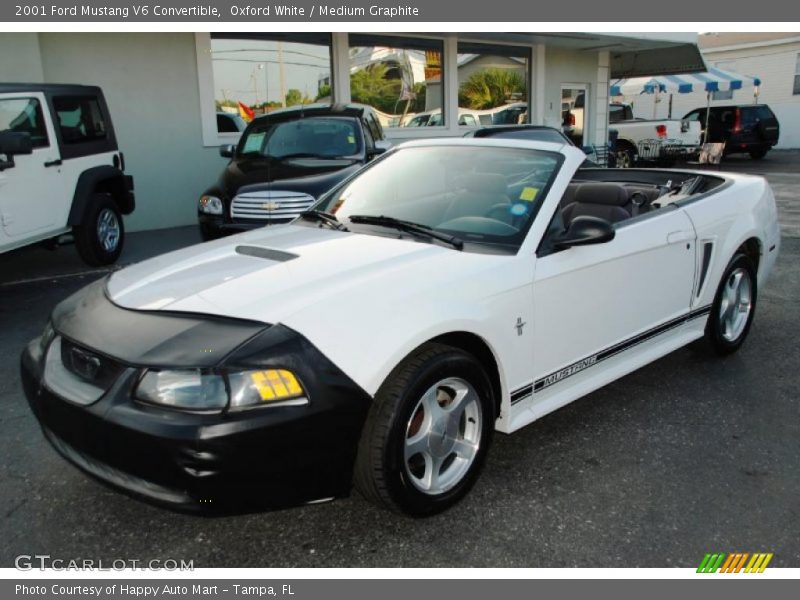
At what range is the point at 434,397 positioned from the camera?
9.21ft

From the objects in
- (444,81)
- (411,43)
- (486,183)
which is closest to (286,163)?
(486,183)

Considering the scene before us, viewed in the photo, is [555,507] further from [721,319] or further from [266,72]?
[266,72]

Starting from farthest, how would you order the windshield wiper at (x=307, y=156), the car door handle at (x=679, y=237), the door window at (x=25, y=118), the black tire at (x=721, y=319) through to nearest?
the windshield wiper at (x=307, y=156)
the door window at (x=25, y=118)
the black tire at (x=721, y=319)
the car door handle at (x=679, y=237)

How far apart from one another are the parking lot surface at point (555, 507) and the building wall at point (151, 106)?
23.4ft

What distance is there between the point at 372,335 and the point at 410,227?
0.95 metres

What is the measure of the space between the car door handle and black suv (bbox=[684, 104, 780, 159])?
22376 mm

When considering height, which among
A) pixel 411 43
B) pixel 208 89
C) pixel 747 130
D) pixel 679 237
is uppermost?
pixel 411 43

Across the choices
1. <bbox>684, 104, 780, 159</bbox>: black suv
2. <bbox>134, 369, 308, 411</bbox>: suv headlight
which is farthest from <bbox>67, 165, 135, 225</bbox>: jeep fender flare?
<bbox>684, 104, 780, 159</bbox>: black suv

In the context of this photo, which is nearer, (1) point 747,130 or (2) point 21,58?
(2) point 21,58

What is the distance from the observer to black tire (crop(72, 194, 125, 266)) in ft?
25.5

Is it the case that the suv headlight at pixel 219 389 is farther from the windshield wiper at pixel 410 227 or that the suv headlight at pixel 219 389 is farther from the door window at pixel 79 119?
the door window at pixel 79 119

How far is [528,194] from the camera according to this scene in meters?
3.45

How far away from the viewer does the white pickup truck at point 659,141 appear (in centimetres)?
2178

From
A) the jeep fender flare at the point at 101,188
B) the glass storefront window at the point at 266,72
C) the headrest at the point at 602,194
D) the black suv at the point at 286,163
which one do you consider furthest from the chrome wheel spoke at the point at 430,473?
the glass storefront window at the point at 266,72
